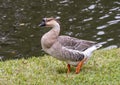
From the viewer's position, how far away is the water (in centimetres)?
1614

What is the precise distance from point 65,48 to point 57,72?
0.67 metres

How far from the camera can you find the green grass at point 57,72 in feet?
29.9

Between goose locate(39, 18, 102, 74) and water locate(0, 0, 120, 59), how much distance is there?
17.6 ft

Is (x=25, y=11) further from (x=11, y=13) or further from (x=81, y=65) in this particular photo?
(x=81, y=65)

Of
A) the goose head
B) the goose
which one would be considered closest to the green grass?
the goose

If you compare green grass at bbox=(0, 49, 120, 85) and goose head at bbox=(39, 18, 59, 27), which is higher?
goose head at bbox=(39, 18, 59, 27)

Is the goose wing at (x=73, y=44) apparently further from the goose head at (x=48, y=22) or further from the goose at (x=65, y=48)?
the goose head at (x=48, y=22)

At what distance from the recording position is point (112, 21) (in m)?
18.0

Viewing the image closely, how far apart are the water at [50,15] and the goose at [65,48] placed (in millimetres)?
5350

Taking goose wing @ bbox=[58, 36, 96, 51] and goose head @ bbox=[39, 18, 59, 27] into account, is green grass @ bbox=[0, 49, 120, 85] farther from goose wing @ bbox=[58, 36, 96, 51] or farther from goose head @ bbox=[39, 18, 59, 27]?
goose head @ bbox=[39, 18, 59, 27]

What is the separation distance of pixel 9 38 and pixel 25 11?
135 inches

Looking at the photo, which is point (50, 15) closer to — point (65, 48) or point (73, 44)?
point (73, 44)

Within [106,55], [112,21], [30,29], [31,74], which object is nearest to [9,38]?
[30,29]

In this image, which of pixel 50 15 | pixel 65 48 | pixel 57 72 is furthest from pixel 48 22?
pixel 50 15
